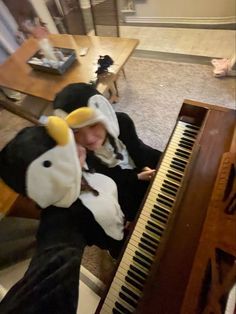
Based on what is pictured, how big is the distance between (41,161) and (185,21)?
284cm

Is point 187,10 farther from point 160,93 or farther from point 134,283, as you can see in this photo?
point 134,283

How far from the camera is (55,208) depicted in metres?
0.79

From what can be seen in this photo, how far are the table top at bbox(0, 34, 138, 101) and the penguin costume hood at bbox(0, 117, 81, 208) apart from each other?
3.37 feet

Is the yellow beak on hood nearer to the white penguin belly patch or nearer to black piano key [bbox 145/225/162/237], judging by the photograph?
the white penguin belly patch

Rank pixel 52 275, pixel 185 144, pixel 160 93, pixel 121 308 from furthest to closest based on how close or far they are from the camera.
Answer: pixel 160 93 < pixel 185 144 < pixel 121 308 < pixel 52 275

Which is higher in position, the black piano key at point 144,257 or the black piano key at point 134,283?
the black piano key at point 144,257

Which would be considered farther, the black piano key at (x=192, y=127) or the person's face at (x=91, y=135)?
the black piano key at (x=192, y=127)

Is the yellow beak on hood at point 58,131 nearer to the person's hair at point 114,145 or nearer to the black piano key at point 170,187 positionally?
the person's hair at point 114,145

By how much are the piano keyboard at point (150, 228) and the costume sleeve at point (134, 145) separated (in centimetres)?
17

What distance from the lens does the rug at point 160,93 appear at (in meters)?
1.98

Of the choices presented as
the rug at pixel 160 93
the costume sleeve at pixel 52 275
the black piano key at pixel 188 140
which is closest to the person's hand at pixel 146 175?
the black piano key at pixel 188 140

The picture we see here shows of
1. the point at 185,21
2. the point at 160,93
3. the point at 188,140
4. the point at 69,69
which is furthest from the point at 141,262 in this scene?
the point at 185,21

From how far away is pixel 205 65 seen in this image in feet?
7.63

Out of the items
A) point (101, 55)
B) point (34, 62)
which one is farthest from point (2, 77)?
point (101, 55)
